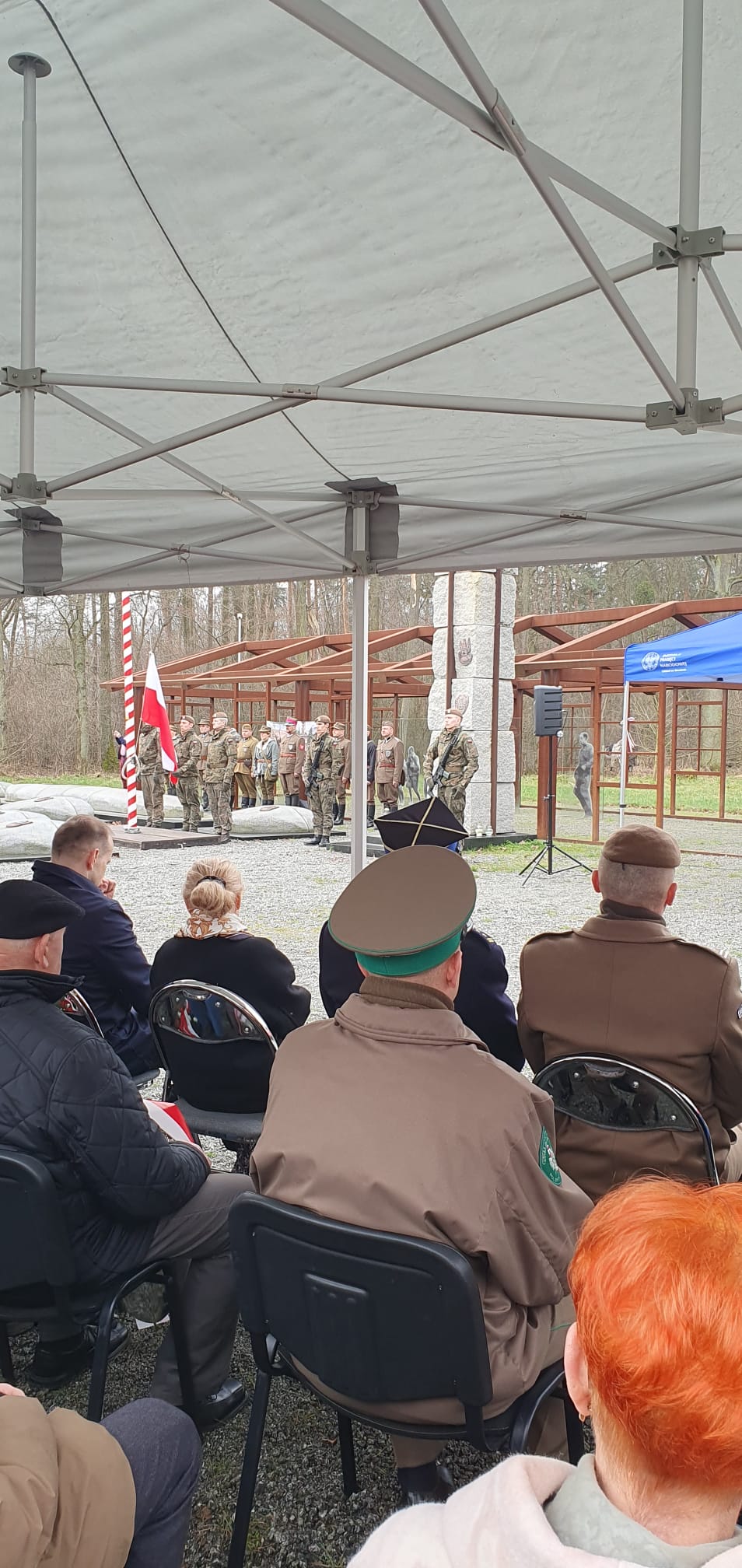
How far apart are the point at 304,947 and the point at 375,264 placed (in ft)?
21.5

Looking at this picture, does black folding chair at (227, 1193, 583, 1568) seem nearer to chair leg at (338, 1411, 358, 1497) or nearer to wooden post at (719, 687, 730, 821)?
chair leg at (338, 1411, 358, 1497)

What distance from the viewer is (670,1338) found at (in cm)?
78

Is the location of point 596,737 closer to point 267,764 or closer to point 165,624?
point 267,764

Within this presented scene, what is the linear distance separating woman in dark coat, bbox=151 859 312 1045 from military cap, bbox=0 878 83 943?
2.93ft

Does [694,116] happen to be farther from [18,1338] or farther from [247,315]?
[18,1338]

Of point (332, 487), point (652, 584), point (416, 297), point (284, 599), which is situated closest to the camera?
point (416, 297)

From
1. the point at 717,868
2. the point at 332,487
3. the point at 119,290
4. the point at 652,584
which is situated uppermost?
the point at 652,584

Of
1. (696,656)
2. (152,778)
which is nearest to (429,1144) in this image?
(696,656)

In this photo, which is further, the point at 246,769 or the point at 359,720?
the point at 246,769

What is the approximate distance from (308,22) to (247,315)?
1544 millimetres

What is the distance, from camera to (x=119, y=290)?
321 cm

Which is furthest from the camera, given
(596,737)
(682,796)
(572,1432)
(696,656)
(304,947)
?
(682,796)

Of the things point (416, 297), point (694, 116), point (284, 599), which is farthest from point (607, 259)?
point (284, 599)

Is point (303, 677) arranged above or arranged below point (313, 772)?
above
